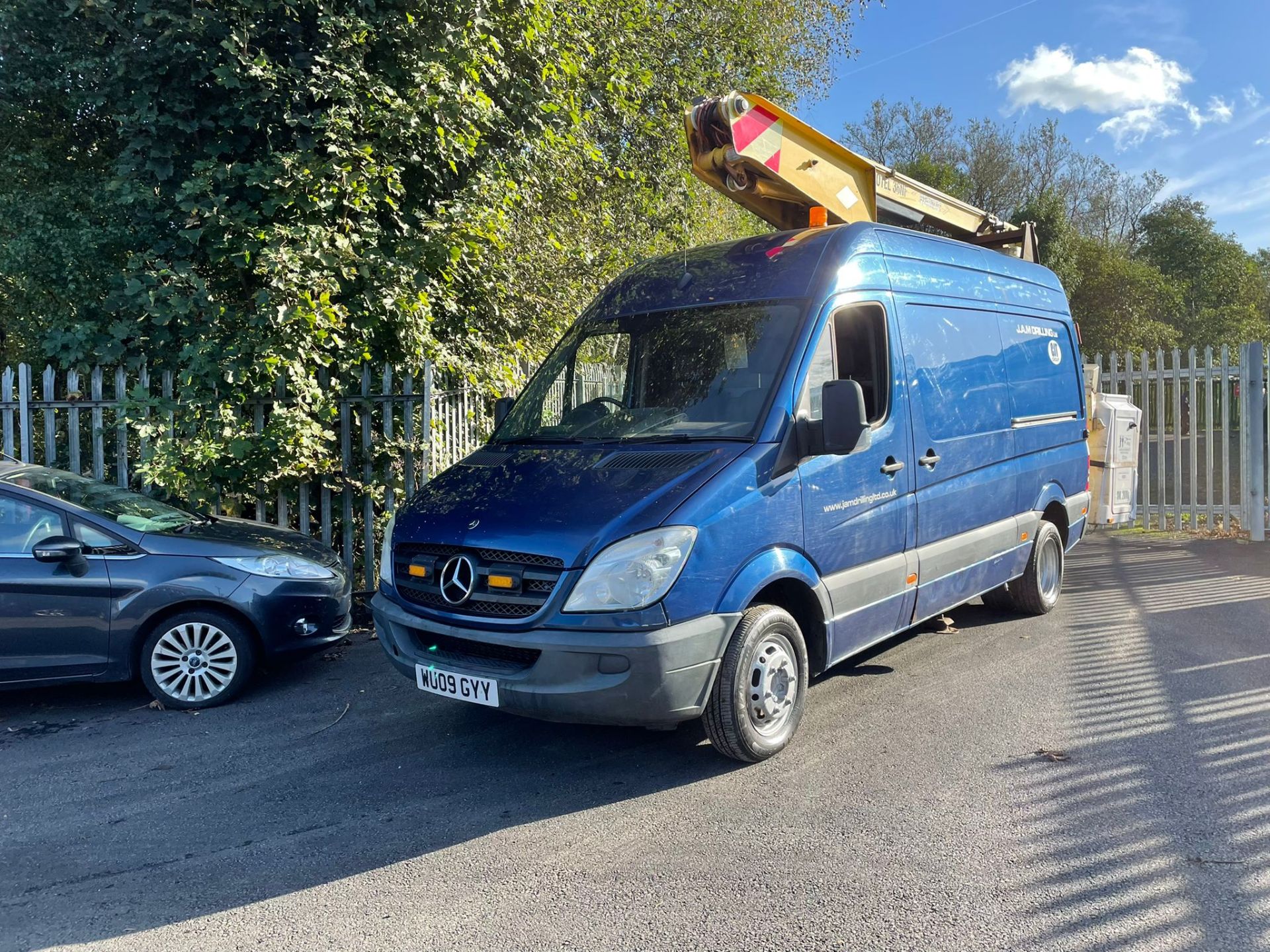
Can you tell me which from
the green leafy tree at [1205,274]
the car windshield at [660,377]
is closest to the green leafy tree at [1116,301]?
the green leafy tree at [1205,274]

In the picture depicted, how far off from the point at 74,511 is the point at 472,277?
14.4 feet

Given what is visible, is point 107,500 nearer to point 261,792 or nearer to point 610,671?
point 261,792

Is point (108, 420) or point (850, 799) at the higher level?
point (108, 420)

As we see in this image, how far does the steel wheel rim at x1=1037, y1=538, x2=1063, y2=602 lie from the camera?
7.19 metres

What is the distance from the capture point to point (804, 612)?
4.64 metres

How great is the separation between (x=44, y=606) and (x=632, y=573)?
145 inches

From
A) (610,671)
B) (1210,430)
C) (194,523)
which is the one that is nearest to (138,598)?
(194,523)

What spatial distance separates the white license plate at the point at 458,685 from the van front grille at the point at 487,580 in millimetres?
279

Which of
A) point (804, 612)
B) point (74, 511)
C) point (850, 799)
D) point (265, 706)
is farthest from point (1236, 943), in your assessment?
point (74, 511)

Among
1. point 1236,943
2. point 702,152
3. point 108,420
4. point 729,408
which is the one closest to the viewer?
point 1236,943

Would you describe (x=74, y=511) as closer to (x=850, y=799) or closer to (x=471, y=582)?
(x=471, y=582)

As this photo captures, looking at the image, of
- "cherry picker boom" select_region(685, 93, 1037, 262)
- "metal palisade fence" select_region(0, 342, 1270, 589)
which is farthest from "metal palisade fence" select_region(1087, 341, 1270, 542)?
"metal palisade fence" select_region(0, 342, 1270, 589)

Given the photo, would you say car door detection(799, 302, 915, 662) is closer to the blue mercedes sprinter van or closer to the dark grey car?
the blue mercedes sprinter van

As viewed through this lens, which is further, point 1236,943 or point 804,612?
point 804,612
